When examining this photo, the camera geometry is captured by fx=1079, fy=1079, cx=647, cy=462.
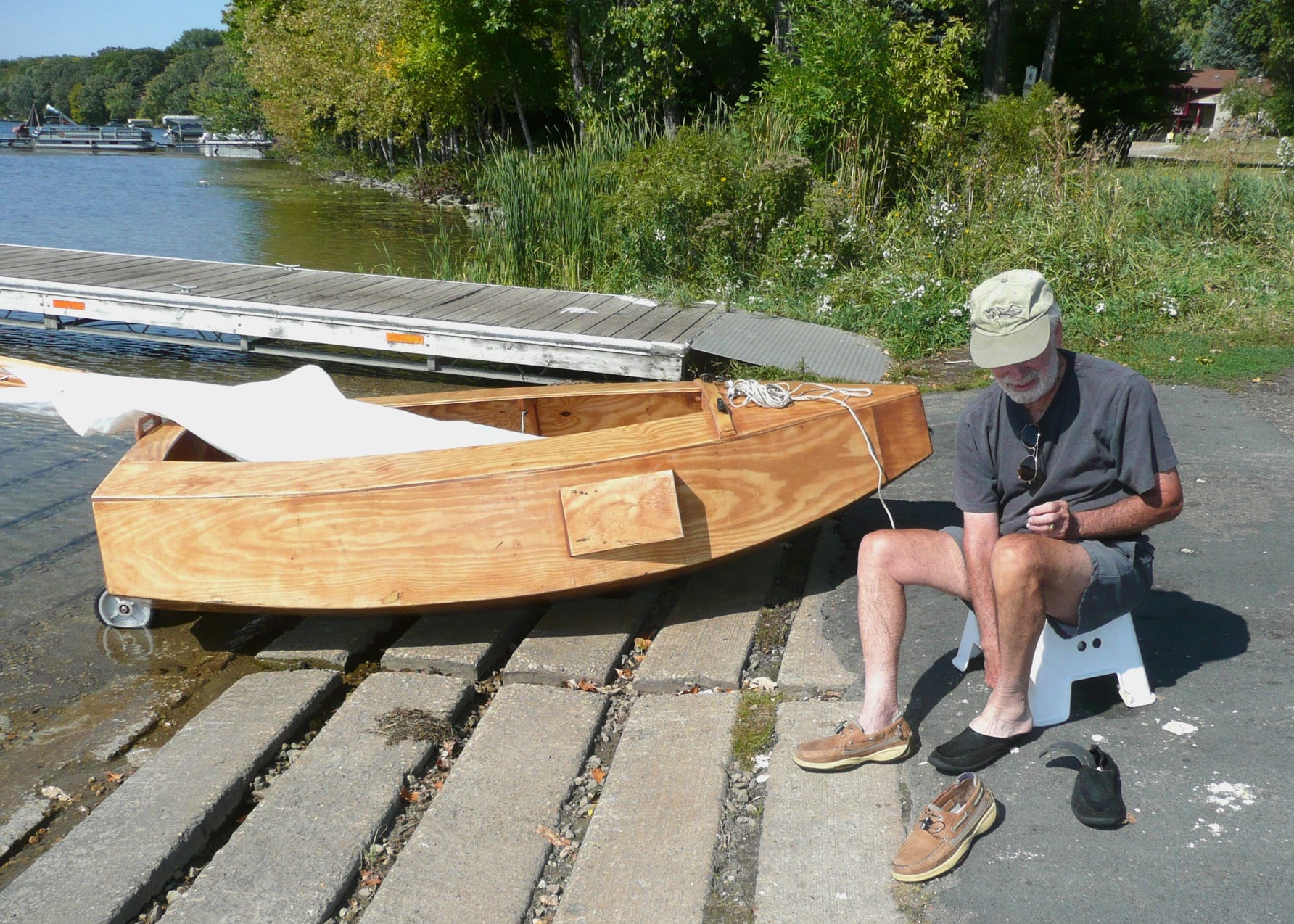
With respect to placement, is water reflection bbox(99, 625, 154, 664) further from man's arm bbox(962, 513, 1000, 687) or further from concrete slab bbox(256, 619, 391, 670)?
man's arm bbox(962, 513, 1000, 687)

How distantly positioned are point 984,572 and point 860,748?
66cm

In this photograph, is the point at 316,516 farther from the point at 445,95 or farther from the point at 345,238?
the point at 445,95

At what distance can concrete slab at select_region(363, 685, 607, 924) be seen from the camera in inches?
120

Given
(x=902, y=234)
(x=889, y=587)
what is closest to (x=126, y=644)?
(x=889, y=587)

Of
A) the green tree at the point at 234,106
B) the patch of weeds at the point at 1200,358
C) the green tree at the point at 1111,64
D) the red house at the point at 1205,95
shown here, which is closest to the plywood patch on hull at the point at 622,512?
the patch of weeds at the point at 1200,358

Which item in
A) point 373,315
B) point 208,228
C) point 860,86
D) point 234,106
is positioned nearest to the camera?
point 373,315

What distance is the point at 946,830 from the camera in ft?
9.43

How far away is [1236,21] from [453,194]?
156 feet

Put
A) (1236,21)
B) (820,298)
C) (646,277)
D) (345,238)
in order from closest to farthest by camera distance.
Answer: (820,298), (646,277), (345,238), (1236,21)

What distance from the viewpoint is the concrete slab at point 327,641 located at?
4.77 metres

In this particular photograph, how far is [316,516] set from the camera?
4297mm

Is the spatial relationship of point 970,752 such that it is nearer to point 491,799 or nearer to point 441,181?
point 491,799

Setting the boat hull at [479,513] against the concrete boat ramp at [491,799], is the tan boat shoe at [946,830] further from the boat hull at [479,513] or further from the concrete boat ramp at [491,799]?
the boat hull at [479,513]

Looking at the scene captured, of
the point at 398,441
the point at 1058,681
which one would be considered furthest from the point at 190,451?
the point at 1058,681
